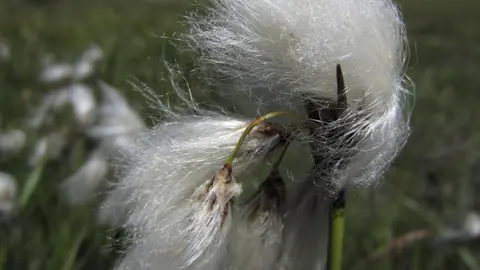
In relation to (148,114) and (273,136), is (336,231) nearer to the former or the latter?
(273,136)

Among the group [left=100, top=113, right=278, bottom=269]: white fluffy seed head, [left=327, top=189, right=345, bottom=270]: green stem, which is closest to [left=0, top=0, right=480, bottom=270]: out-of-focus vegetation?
[left=100, top=113, right=278, bottom=269]: white fluffy seed head

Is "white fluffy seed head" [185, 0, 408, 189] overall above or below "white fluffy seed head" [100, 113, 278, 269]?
above

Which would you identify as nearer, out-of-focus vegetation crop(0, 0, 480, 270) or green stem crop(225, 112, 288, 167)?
green stem crop(225, 112, 288, 167)

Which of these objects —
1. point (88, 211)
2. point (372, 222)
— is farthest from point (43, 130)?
point (372, 222)

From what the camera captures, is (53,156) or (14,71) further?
(14,71)

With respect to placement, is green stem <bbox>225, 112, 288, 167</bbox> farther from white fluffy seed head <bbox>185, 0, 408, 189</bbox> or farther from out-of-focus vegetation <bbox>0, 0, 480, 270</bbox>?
out-of-focus vegetation <bbox>0, 0, 480, 270</bbox>

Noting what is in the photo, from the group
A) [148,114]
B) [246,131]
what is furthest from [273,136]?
[148,114]

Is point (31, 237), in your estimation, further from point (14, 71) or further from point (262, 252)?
point (14, 71)

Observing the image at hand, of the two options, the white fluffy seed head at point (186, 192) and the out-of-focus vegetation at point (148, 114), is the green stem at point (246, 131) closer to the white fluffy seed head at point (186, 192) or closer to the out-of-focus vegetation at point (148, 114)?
the white fluffy seed head at point (186, 192)
